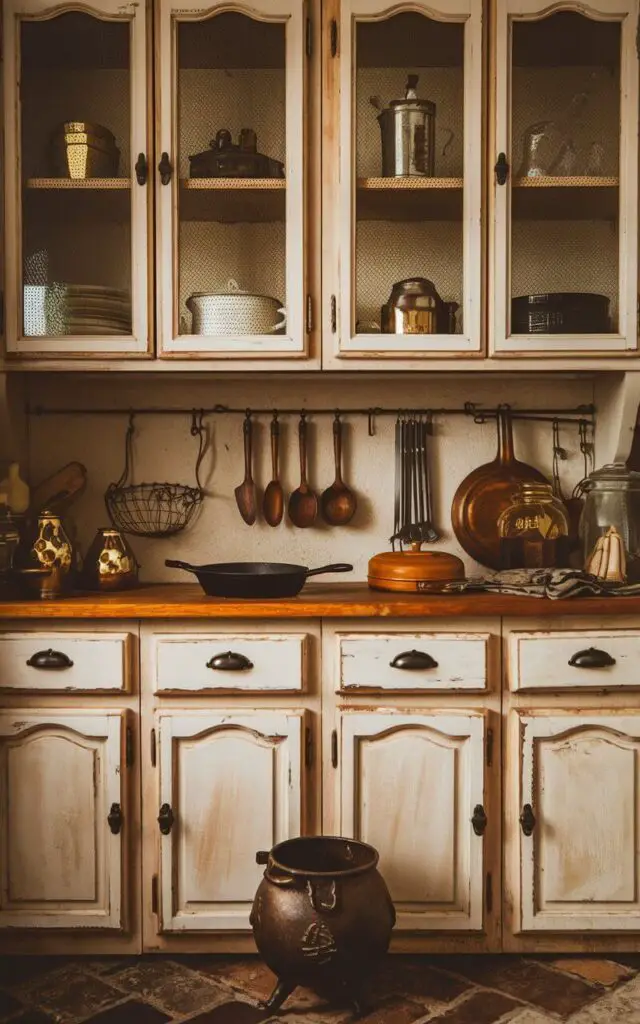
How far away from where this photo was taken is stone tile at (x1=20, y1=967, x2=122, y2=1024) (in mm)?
1846

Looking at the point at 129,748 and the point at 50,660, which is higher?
the point at 50,660

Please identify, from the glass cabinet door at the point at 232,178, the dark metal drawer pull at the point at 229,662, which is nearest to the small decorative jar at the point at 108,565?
the dark metal drawer pull at the point at 229,662

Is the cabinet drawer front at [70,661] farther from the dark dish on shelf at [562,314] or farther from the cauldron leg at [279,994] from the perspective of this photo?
the dark dish on shelf at [562,314]

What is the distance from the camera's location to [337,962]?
1.76 m

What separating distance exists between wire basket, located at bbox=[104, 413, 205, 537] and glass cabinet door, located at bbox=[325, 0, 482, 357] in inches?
25.0

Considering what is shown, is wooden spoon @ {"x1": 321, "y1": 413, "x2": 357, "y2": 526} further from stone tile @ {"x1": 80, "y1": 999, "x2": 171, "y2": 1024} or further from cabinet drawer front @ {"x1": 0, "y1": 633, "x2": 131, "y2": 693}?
stone tile @ {"x1": 80, "y1": 999, "x2": 171, "y2": 1024}

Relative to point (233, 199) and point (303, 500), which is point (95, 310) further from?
point (303, 500)

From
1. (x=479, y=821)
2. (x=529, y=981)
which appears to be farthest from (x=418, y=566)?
(x=529, y=981)

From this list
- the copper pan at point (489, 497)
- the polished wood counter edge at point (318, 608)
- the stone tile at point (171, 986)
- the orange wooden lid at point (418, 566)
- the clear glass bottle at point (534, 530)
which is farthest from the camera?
the copper pan at point (489, 497)

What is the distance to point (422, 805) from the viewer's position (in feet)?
6.66

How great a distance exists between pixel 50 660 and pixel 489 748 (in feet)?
3.37

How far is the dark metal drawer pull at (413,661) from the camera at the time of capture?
201 cm

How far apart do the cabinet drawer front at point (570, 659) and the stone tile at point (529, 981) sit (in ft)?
2.10

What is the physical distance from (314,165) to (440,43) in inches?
17.2
